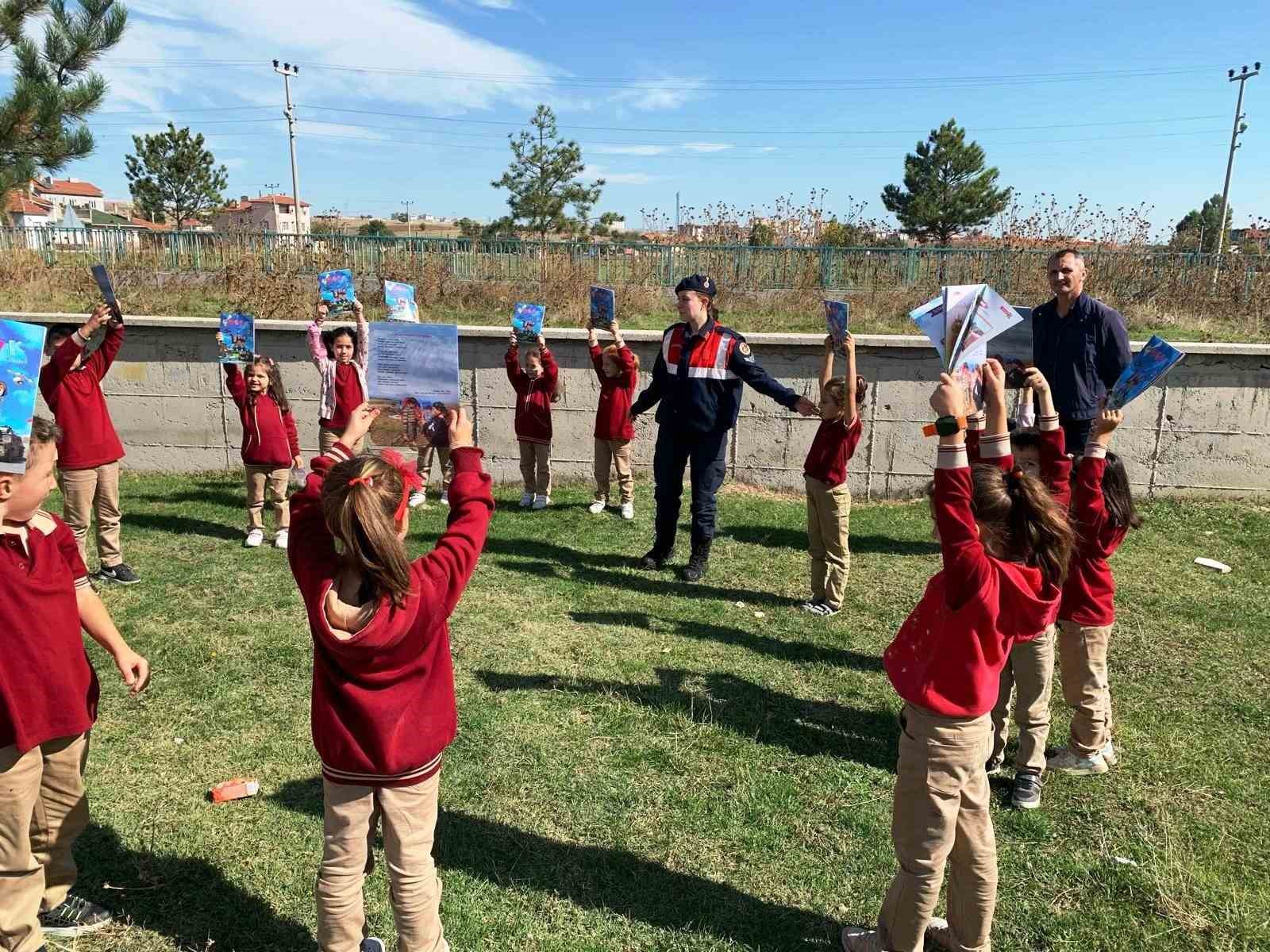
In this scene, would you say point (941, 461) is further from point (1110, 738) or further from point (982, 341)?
point (1110, 738)

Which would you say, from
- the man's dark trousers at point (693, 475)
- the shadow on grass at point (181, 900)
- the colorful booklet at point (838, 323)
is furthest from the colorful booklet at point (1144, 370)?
the shadow on grass at point (181, 900)

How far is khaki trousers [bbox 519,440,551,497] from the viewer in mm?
9039

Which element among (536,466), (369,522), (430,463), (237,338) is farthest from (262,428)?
(369,522)

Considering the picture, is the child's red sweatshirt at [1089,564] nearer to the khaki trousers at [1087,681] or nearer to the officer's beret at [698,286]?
the khaki trousers at [1087,681]

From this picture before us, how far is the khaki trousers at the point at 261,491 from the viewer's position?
7.54 metres

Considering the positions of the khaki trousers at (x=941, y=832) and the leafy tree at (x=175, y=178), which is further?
the leafy tree at (x=175, y=178)

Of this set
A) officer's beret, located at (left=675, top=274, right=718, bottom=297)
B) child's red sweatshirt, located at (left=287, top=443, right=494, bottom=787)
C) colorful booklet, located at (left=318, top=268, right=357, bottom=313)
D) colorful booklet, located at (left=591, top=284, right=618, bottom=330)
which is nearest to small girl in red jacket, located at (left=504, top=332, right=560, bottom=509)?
colorful booklet, located at (left=591, top=284, right=618, bottom=330)

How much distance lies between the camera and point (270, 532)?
796 centimetres

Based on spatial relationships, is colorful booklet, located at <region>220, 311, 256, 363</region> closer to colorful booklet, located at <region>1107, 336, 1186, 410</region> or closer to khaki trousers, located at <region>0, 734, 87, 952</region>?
khaki trousers, located at <region>0, 734, 87, 952</region>

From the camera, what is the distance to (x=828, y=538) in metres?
6.14

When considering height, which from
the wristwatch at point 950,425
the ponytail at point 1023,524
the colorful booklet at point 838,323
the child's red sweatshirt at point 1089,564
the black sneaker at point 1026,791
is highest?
the colorful booklet at point 838,323

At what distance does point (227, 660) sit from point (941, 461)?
14.5 ft

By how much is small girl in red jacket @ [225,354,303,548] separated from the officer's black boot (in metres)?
3.44

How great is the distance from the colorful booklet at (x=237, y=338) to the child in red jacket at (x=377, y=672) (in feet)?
17.5
